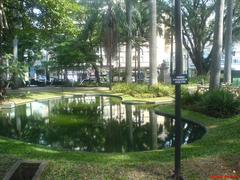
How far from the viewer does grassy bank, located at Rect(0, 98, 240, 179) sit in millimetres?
7023

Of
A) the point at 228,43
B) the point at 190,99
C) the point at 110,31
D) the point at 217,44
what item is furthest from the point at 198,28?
the point at 190,99

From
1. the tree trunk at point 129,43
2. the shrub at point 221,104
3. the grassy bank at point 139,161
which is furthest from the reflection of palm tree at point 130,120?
the tree trunk at point 129,43

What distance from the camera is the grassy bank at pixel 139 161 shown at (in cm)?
702

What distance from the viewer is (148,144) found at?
11938mm

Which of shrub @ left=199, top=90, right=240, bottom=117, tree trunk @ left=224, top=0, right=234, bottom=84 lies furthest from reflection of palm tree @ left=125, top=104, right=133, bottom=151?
tree trunk @ left=224, top=0, right=234, bottom=84

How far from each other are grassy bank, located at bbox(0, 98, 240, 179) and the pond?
5.17ft

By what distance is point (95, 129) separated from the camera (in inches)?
585

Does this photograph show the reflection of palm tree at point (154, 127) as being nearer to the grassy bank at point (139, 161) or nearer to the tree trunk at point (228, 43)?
the grassy bank at point (139, 161)

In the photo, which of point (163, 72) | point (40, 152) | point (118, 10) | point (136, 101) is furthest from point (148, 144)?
point (163, 72)

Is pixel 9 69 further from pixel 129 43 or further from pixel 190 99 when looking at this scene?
pixel 129 43

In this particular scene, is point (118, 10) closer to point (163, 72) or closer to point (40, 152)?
point (163, 72)

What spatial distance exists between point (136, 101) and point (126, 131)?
33.2ft

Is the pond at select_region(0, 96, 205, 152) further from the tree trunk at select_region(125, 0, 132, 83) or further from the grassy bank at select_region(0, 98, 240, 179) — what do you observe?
the tree trunk at select_region(125, 0, 132, 83)

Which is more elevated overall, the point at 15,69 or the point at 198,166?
the point at 15,69
